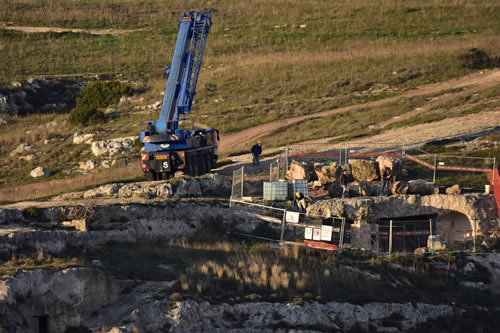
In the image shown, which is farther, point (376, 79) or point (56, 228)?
point (376, 79)

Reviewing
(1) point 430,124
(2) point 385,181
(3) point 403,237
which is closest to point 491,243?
(3) point 403,237

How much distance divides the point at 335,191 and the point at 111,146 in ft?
76.1

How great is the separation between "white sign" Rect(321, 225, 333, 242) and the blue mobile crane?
10.9 m

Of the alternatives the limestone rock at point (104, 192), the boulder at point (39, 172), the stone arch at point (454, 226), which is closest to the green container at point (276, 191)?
the limestone rock at point (104, 192)

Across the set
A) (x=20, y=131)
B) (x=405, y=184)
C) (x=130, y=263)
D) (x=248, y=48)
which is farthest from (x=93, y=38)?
(x=130, y=263)

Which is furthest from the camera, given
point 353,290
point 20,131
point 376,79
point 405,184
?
point 376,79

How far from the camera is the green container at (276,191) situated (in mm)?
31906

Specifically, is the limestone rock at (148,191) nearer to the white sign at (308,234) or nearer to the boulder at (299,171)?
the white sign at (308,234)

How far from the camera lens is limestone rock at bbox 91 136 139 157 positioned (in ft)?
170

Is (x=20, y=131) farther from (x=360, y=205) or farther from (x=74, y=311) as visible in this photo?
(x=74, y=311)

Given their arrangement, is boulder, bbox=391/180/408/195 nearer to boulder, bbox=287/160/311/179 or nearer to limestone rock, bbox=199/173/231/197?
boulder, bbox=287/160/311/179

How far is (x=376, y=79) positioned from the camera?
68.5 meters

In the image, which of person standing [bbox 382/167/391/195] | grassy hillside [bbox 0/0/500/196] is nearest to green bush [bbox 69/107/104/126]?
grassy hillside [bbox 0/0/500/196]

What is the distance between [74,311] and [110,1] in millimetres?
94192
